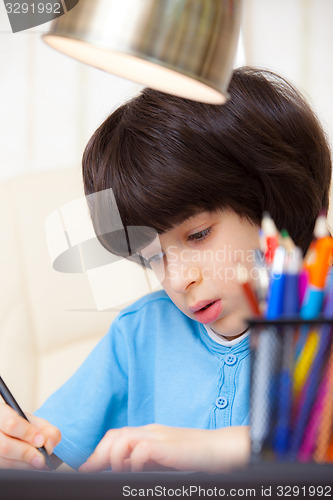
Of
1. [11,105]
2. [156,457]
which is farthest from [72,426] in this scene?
[11,105]

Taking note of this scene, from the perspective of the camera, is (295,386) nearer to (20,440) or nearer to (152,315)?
(20,440)

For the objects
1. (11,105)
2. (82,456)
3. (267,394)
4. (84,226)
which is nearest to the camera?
(267,394)

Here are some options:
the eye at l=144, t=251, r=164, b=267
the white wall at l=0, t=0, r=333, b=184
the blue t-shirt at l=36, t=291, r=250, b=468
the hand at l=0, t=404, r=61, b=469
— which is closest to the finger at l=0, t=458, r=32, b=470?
the hand at l=0, t=404, r=61, b=469

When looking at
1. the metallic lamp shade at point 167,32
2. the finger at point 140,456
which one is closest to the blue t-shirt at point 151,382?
the finger at point 140,456

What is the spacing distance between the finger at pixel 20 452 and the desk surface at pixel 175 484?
159mm

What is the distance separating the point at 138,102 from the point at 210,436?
1.20 feet

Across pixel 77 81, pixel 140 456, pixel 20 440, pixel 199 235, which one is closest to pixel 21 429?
pixel 20 440

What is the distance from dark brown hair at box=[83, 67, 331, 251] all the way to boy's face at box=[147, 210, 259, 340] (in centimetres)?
1

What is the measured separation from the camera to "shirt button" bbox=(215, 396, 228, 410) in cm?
56

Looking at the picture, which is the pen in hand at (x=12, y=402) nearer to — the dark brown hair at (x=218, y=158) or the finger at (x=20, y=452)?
the finger at (x=20, y=452)

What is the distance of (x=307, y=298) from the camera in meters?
0.28

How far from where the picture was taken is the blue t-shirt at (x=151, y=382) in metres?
0.58

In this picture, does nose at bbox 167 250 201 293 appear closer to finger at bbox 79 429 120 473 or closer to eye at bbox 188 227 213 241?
eye at bbox 188 227 213 241

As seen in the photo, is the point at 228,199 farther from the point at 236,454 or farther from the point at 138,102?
the point at 236,454
